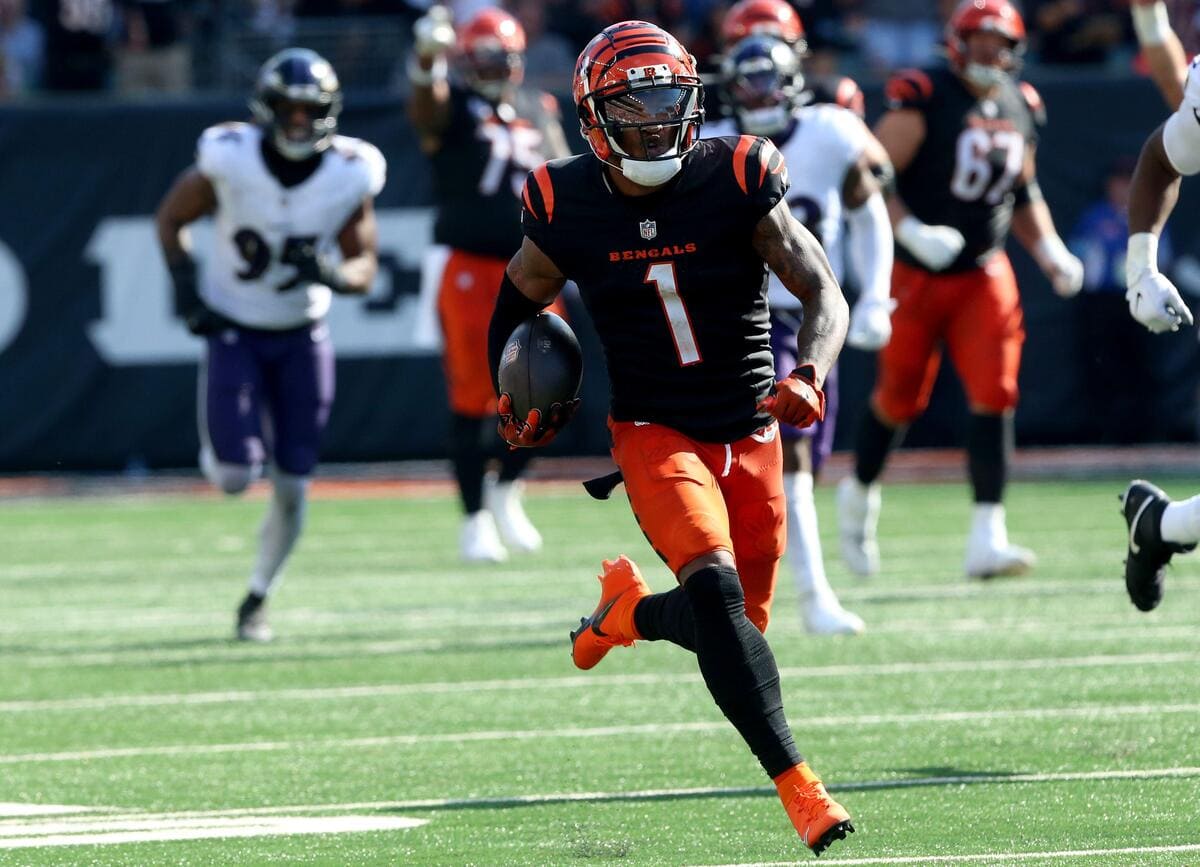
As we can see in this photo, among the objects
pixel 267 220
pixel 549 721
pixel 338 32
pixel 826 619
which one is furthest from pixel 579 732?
pixel 338 32

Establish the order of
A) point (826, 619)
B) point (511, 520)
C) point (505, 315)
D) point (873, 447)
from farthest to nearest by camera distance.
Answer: point (511, 520)
point (873, 447)
point (826, 619)
point (505, 315)

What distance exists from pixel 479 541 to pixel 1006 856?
585 centimetres

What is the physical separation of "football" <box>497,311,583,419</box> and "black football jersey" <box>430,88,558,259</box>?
5.04 metres

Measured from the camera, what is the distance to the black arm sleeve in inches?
192

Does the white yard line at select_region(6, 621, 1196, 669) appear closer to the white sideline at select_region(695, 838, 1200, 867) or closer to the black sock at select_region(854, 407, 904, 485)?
the black sock at select_region(854, 407, 904, 485)

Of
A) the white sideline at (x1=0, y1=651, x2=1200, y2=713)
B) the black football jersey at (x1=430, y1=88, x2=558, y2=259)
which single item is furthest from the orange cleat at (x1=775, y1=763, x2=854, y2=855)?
the black football jersey at (x1=430, y1=88, x2=558, y2=259)

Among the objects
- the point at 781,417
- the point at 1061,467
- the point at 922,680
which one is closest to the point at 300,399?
the point at 922,680

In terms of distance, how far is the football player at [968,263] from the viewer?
8539mm

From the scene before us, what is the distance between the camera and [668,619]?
4.58 meters

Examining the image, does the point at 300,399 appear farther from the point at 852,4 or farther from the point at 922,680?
the point at 852,4

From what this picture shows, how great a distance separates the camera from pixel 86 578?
971 centimetres

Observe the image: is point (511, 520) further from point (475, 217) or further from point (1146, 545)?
point (1146, 545)

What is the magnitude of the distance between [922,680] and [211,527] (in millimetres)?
6062

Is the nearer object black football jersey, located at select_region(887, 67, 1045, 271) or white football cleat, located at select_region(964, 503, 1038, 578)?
white football cleat, located at select_region(964, 503, 1038, 578)
